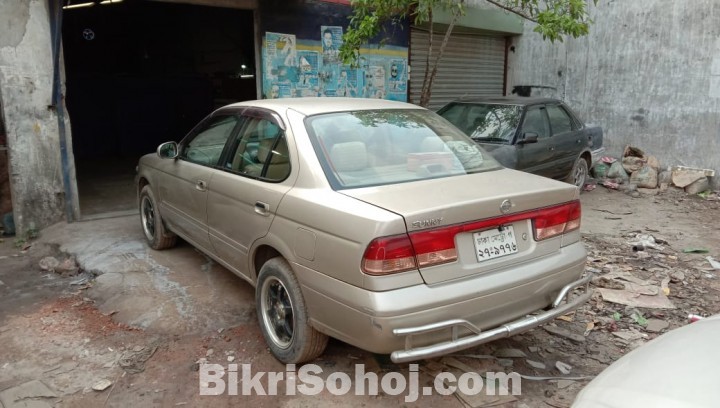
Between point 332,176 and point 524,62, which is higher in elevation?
point 524,62

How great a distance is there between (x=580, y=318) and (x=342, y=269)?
2510 mm

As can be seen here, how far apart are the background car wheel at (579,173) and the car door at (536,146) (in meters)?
0.98

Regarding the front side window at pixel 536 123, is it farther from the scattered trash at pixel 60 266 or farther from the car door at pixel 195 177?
the scattered trash at pixel 60 266

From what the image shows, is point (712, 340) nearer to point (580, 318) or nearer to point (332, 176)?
point (332, 176)

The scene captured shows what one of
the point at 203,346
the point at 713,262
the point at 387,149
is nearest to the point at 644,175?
the point at 713,262

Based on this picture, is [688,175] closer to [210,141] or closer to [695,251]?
[695,251]

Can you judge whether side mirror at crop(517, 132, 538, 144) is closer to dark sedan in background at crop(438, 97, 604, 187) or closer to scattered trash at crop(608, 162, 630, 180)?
dark sedan in background at crop(438, 97, 604, 187)

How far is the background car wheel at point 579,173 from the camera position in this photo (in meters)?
8.83

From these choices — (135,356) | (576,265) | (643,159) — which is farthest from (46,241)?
(643,159)

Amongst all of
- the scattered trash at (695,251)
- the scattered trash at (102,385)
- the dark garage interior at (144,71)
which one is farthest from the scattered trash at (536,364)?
the dark garage interior at (144,71)

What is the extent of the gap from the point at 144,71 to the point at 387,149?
38.5ft

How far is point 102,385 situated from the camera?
330 cm

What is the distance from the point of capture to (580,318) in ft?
14.3

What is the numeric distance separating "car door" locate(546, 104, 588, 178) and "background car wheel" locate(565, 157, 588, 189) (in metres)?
0.19
